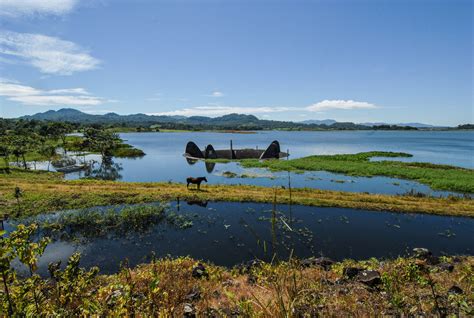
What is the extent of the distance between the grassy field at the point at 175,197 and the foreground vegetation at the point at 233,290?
10.9 meters

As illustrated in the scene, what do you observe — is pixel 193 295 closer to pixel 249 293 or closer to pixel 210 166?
pixel 249 293

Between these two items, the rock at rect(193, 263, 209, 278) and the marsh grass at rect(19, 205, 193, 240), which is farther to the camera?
the marsh grass at rect(19, 205, 193, 240)

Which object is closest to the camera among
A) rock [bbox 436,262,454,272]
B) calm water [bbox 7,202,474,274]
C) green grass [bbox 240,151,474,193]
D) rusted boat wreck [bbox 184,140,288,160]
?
rock [bbox 436,262,454,272]

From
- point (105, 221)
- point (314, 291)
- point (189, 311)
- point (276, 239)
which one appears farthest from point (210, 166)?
point (189, 311)

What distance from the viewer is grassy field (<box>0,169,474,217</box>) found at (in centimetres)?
2159

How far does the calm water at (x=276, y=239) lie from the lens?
13961mm

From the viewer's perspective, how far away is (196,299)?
7.48 m

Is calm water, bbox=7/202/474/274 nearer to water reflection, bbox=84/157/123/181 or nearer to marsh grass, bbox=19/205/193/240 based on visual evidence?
marsh grass, bbox=19/205/193/240

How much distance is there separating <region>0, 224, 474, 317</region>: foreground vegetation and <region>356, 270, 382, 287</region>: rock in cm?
3

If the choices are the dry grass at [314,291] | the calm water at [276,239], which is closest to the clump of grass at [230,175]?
the calm water at [276,239]

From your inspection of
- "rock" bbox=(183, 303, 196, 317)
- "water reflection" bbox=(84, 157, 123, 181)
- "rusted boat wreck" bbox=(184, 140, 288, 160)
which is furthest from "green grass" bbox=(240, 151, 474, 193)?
"rock" bbox=(183, 303, 196, 317)

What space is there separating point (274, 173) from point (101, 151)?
5043 cm

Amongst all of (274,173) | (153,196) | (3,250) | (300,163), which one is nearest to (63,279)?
(3,250)

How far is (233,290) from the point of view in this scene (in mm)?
8570
